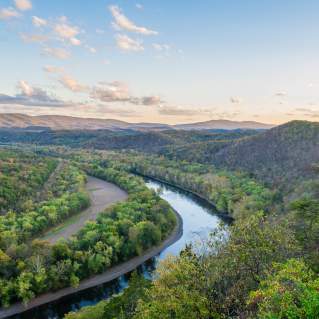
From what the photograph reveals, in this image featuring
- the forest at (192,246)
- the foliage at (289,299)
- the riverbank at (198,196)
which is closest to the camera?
the foliage at (289,299)

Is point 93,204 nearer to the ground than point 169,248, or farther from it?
farther from it

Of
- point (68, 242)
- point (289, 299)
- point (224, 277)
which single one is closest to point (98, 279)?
point (68, 242)

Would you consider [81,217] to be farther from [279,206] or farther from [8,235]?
[279,206]

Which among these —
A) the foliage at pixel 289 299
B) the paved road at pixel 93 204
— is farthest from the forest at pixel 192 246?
the paved road at pixel 93 204

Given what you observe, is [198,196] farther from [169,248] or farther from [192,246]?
[192,246]

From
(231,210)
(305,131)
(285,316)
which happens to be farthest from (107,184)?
(285,316)

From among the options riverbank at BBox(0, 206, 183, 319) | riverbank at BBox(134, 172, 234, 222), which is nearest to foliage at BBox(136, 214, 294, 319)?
riverbank at BBox(0, 206, 183, 319)

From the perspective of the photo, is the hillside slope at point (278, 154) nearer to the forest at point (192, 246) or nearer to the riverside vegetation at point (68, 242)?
the forest at point (192, 246)
